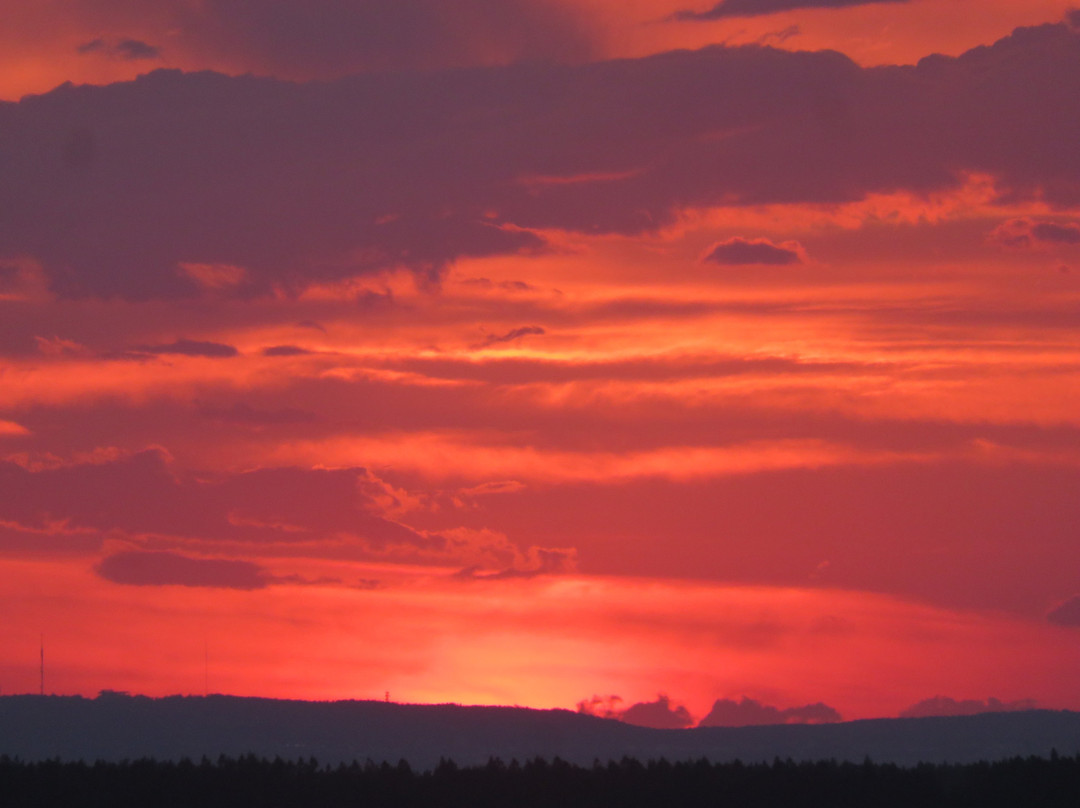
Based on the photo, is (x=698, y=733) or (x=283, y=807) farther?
(x=698, y=733)

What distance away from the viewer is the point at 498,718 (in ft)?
651

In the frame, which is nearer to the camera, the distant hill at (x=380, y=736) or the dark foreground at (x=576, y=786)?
the dark foreground at (x=576, y=786)

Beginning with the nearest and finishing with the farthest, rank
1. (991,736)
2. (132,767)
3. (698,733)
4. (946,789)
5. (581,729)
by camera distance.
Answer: (946,789) → (132,767) → (991,736) → (698,733) → (581,729)

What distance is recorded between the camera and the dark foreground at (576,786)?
7269cm

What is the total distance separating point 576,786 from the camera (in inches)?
2943

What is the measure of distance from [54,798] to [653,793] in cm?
2810

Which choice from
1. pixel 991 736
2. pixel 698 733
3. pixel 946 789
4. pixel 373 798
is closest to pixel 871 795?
pixel 946 789

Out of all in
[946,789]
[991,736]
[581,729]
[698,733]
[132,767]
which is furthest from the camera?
[581,729]

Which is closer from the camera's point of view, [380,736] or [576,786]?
[576,786]

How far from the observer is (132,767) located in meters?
79.7

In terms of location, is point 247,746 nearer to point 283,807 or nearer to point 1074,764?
point 283,807

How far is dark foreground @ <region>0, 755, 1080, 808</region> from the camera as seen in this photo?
7269 centimetres

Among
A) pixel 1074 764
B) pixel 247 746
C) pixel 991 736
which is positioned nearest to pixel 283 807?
pixel 1074 764

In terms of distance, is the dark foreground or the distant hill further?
the distant hill
